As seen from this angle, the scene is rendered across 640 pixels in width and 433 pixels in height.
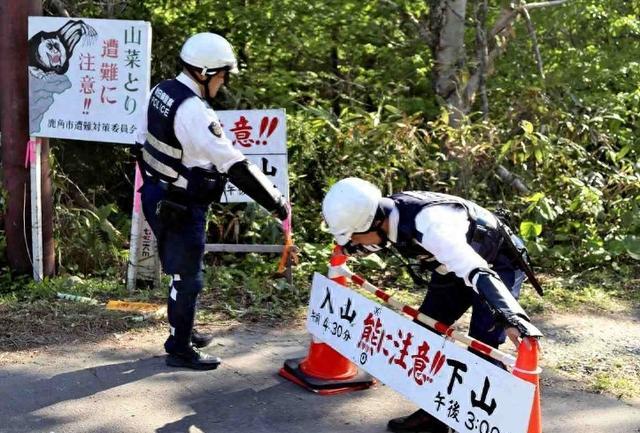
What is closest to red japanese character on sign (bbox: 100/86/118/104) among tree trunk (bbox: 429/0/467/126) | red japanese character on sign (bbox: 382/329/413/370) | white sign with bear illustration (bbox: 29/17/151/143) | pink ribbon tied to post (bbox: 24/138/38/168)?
white sign with bear illustration (bbox: 29/17/151/143)

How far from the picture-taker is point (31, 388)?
14.6ft

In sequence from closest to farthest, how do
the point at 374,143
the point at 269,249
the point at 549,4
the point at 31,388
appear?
the point at 31,388, the point at 269,249, the point at 374,143, the point at 549,4

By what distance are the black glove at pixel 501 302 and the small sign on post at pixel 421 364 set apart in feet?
0.78

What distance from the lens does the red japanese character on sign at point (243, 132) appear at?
6.13m

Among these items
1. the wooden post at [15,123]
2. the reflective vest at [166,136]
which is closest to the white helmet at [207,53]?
the reflective vest at [166,136]

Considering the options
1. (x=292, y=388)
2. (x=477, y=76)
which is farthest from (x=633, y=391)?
(x=477, y=76)

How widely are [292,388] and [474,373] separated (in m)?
1.40

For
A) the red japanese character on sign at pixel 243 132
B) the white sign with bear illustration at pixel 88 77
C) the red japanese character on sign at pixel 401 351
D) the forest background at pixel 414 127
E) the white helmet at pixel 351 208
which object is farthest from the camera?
the forest background at pixel 414 127

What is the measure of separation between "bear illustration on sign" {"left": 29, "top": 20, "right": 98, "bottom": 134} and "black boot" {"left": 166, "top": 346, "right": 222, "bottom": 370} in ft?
7.84

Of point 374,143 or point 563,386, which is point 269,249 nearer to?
point 374,143

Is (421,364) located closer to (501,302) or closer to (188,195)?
(501,302)

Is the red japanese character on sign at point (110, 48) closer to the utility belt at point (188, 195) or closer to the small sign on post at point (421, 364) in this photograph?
the utility belt at point (188, 195)

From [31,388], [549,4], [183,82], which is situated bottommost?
[31,388]

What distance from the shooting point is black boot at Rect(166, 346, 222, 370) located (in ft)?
15.7
